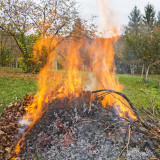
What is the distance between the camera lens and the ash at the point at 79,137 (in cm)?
265

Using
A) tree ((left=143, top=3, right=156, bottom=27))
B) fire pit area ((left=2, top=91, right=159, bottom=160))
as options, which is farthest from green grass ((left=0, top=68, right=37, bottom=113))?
tree ((left=143, top=3, right=156, bottom=27))

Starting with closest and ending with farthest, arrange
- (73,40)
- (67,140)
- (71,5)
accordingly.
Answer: (67,140)
(71,5)
(73,40)

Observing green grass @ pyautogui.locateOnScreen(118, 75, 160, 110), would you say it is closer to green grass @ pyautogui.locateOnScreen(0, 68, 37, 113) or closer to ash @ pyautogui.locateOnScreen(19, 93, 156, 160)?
ash @ pyautogui.locateOnScreen(19, 93, 156, 160)

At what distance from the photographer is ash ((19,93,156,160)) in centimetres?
265

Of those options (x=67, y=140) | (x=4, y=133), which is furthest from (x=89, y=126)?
(x=4, y=133)

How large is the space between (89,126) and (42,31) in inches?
425

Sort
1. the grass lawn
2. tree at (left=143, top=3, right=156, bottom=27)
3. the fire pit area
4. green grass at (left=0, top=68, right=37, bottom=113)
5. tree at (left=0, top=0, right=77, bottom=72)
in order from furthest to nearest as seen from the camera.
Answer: tree at (left=143, top=3, right=156, bottom=27) < tree at (left=0, top=0, right=77, bottom=72) < the grass lawn < green grass at (left=0, top=68, right=37, bottom=113) < the fire pit area

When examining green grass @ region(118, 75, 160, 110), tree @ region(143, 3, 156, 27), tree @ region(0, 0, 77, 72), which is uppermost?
tree @ region(143, 3, 156, 27)

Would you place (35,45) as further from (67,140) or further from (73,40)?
Answer: (67,140)

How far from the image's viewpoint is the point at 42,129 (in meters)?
3.22

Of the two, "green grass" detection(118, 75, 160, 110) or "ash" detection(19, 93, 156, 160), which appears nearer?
"ash" detection(19, 93, 156, 160)

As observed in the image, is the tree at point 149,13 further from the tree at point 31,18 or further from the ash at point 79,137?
the ash at point 79,137

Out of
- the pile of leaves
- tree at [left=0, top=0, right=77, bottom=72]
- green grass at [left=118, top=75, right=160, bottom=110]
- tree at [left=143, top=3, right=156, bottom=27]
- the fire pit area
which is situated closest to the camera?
the fire pit area

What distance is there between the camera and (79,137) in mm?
2990
